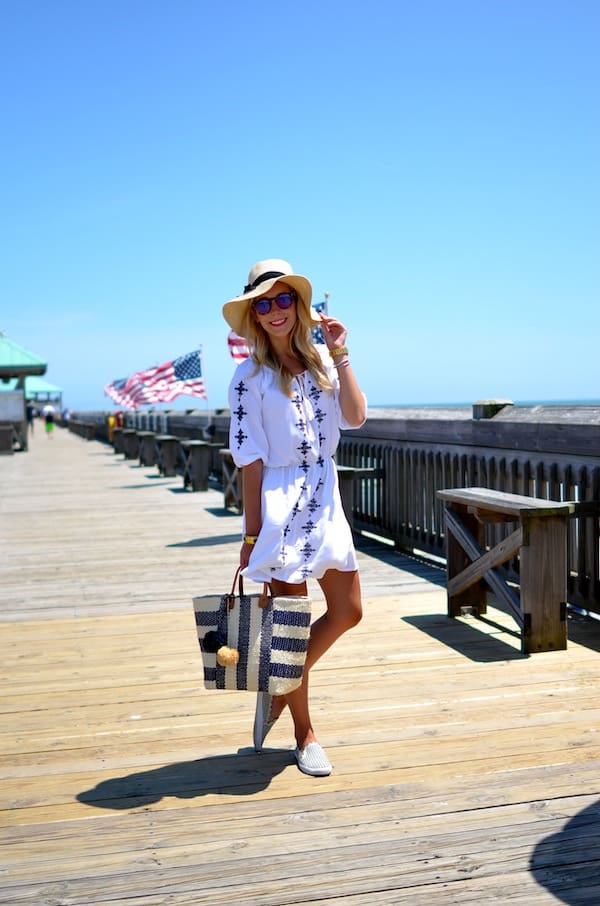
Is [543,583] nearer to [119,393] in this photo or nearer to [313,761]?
[313,761]

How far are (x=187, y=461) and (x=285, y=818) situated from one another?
14184 mm

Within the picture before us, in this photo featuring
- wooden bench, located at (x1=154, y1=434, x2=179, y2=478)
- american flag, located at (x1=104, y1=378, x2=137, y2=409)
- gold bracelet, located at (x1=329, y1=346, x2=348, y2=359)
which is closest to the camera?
gold bracelet, located at (x1=329, y1=346, x2=348, y2=359)

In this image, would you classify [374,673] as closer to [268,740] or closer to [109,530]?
[268,740]

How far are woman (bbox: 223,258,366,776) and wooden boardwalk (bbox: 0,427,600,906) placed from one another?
17.5 inches

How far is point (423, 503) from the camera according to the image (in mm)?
8852

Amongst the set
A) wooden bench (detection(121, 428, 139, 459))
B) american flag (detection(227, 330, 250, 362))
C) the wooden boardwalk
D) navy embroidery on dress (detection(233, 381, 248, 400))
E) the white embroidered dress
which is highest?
american flag (detection(227, 330, 250, 362))

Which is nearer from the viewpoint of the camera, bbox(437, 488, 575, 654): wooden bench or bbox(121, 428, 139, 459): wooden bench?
bbox(437, 488, 575, 654): wooden bench

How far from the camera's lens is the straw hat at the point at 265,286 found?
3.65m

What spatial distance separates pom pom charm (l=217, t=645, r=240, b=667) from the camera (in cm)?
356

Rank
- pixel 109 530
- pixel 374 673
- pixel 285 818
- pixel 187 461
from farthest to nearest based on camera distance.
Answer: pixel 187 461, pixel 109 530, pixel 374 673, pixel 285 818

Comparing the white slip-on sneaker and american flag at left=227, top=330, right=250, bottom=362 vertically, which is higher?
american flag at left=227, top=330, right=250, bottom=362

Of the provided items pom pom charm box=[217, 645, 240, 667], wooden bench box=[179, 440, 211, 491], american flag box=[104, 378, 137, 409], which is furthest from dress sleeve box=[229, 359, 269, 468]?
american flag box=[104, 378, 137, 409]

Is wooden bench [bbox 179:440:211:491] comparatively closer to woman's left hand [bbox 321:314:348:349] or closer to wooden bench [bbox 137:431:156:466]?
wooden bench [bbox 137:431:156:466]

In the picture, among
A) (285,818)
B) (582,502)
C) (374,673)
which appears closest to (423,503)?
(582,502)
